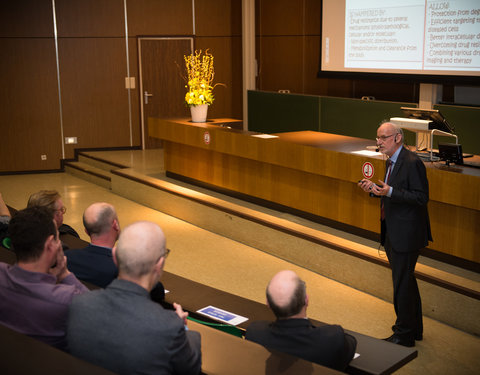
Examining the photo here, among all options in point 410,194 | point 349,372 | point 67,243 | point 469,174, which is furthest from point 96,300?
point 469,174

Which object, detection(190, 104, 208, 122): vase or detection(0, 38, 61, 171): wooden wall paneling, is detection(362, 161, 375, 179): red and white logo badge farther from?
detection(0, 38, 61, 171): wooden wall paneling

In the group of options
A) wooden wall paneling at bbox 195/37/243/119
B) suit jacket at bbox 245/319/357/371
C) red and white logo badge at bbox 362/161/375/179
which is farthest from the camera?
wooden wall paneling at bbox 195/37/243/119

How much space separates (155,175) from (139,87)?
8.39 ft

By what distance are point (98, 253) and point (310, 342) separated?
4.15 feet

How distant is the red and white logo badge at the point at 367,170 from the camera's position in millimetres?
5242

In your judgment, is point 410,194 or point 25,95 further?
point 25,95

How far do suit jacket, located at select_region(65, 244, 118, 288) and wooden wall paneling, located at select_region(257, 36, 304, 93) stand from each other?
7.78 m

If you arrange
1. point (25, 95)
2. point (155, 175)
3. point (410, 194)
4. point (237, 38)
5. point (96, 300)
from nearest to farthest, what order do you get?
point (96, 300) → point (410, 194) → point (155, 175) → point (25, 95) → point (237, 38)

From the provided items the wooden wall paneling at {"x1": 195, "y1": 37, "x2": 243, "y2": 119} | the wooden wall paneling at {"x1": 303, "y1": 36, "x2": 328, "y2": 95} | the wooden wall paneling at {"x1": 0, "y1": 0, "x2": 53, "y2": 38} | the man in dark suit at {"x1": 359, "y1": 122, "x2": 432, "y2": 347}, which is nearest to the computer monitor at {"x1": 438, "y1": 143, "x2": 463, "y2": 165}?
the man in dark suit at {"x1": 359, "y1": 122, "x2": 432, "y2": 347}

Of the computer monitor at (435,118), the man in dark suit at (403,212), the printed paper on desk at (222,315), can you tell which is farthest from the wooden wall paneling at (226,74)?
the printed paper on desk at (222,315)

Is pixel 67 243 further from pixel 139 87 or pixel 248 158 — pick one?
pixel 139 87

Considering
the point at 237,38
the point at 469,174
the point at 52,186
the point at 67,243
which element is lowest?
the point at 52,186

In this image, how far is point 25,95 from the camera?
10023mm

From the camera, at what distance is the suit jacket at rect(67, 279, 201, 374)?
6.07 ft
